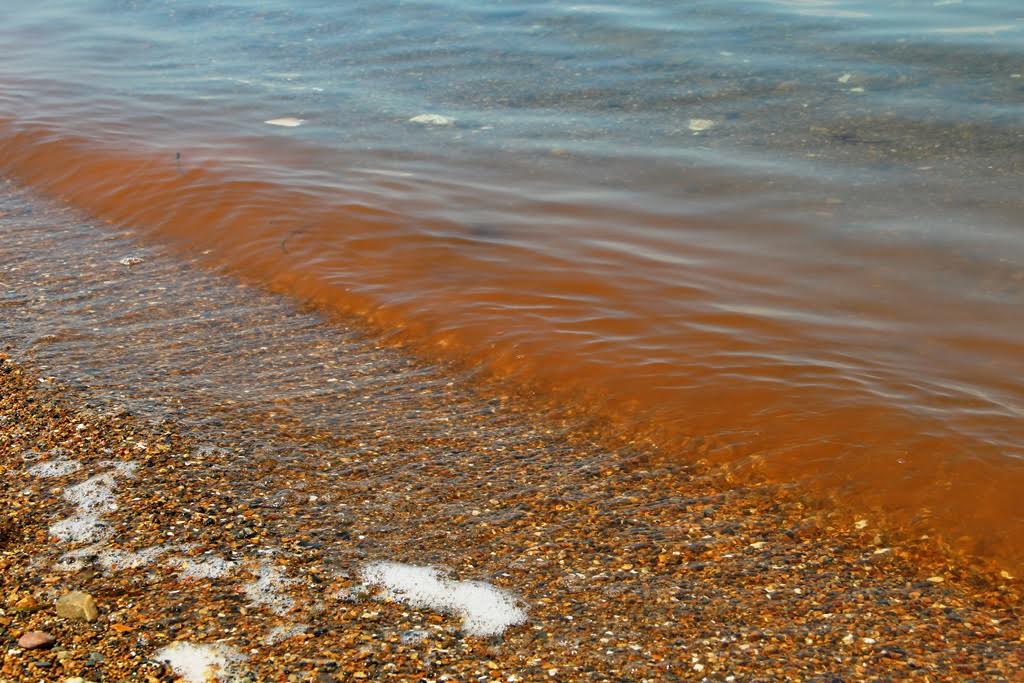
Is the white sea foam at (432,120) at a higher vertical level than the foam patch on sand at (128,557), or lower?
higher

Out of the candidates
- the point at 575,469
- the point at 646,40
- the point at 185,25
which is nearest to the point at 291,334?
the point at 575,469

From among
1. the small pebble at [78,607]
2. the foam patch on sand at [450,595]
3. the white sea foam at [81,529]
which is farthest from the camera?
the white sea foam at [81,529]

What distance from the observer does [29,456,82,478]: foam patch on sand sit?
4.54 m

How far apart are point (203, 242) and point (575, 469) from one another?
4082 mm

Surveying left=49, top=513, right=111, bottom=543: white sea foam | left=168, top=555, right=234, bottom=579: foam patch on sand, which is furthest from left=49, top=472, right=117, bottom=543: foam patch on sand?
left=168, top=555, right=234, bottom=579: foam patch on sand

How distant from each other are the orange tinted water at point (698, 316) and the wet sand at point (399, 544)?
333 mm

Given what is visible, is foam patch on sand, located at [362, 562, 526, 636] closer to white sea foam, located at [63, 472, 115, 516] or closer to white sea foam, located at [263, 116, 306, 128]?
white sea foam, located at [63, 472, 115, 516]

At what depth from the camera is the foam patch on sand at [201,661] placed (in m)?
3.34

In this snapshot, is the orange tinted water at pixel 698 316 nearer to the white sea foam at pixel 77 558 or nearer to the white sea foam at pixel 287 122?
the white sea foam at pixel 287 122

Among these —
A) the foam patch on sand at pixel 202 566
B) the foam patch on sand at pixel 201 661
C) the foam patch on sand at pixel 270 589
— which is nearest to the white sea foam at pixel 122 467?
the foam patch on sand at pixel 202 566

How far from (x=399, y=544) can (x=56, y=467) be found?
1.68 metres

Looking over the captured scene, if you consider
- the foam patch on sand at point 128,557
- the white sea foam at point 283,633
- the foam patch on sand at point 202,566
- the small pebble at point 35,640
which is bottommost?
the white sea foam at point 283,633

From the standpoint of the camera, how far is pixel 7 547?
4.03 m

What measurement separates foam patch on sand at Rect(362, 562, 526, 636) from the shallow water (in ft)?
4.79
